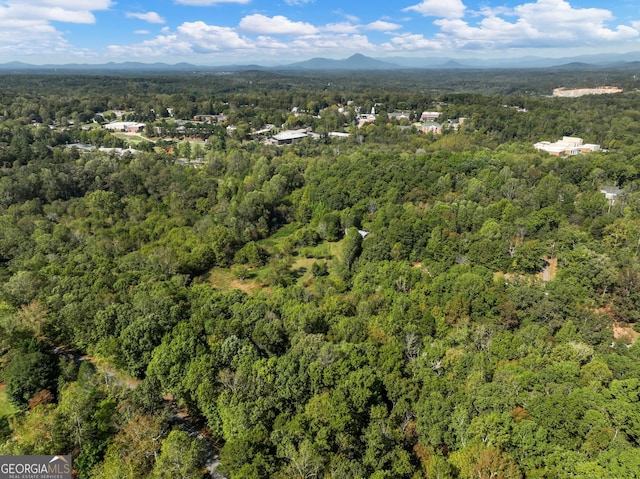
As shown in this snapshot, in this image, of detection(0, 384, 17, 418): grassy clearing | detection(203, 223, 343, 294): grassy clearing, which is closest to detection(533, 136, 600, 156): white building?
detection(203, 223, 343, 294): grassy clearing

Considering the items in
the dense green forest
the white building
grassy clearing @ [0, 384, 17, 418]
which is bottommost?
grassy clearing @ [0, 384, 17, 418]

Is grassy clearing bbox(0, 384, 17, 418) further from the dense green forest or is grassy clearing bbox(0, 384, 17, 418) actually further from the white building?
the white building

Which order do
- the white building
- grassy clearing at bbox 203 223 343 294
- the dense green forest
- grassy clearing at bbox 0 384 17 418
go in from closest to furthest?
the dense green forest → grassy clearing at bbox 0 384 17 418 → grassy clearing at bbox 203 223 343 294 → the white building

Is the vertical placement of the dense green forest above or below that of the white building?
below

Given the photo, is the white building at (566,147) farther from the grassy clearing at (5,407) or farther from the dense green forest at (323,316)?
the grassy clearing at (5,407)

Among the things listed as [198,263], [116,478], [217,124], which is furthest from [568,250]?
[217,124]

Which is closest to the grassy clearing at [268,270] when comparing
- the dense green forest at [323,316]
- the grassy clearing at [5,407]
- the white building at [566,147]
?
the dense green forest at [323,316]

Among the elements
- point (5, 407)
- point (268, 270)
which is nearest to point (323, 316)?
point (268, 270)

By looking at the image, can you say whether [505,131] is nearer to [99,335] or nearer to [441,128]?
[441,128]

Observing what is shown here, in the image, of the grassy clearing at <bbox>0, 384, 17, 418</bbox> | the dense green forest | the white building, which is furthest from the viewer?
the white building
